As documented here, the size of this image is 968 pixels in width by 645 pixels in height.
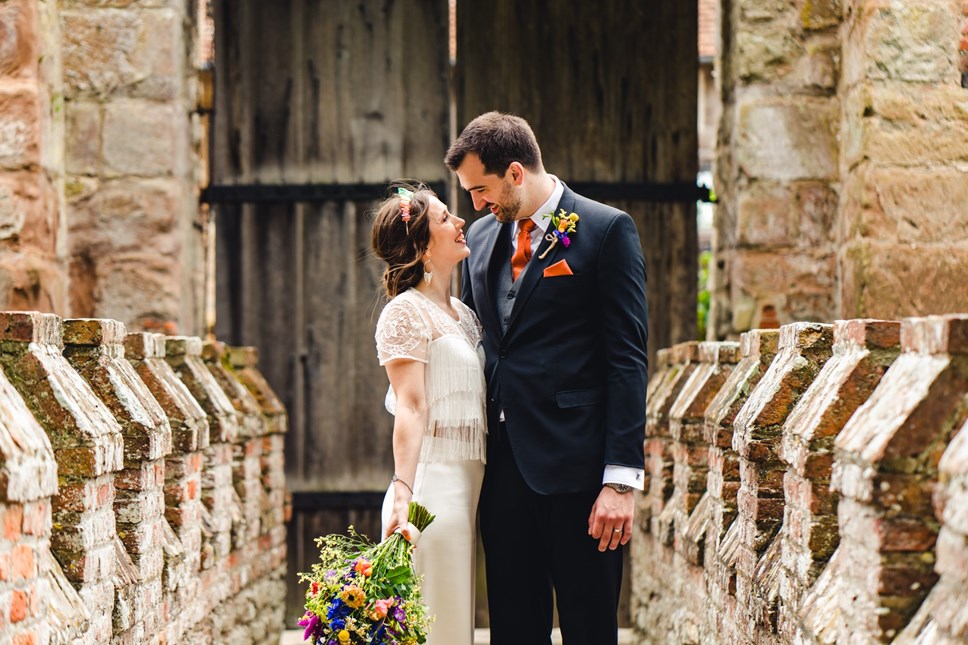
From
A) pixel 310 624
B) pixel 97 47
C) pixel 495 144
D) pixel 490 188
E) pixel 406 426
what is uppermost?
pixel 97 47

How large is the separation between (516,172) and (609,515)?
1007mm

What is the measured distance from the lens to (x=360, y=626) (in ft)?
10.2

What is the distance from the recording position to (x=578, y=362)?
11.4ft

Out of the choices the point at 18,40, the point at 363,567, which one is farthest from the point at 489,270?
the point at 18,40

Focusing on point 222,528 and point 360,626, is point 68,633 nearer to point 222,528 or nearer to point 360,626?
point 360,626

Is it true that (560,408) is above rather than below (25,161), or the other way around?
below

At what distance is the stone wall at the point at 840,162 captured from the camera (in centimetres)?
520

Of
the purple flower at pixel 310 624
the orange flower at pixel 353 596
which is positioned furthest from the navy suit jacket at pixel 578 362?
the purple flower at pixel 310 624

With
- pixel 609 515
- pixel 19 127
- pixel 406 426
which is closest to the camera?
pixel 609 515

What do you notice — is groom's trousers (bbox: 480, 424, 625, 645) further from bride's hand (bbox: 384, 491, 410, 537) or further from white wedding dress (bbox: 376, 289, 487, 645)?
bride's hand (bbox: 384, 491, 410, 537)

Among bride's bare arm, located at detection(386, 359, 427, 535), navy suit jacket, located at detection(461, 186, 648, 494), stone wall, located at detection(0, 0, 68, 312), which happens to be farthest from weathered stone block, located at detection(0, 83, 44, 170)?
navy suit jacket, located at detection(461, 186, 648, 494)

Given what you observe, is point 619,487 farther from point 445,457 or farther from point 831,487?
point 831,487

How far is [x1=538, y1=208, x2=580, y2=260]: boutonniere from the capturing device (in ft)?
11.5

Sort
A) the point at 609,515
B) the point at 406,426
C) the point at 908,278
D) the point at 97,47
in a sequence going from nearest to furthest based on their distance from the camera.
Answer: the point at 609,515, the point at 406,426, the point at 908,278, the point at 97,47
